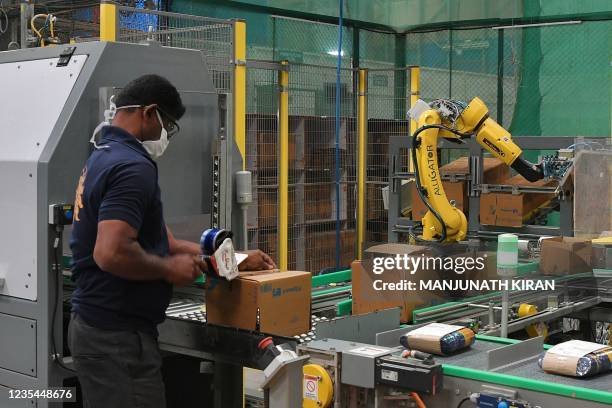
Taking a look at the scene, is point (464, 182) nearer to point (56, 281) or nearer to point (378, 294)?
point (378, 294)

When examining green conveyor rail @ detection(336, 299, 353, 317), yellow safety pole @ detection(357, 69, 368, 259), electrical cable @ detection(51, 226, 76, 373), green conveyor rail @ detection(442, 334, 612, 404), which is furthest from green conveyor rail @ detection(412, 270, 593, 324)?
yellow safety pole @ detection(357, 69, 368, 259)

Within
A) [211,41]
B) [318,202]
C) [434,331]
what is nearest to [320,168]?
[318,202]

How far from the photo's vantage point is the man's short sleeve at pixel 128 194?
8.15 feet

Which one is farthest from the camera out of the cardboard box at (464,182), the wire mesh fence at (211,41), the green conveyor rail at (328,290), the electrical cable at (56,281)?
the cardboard box at (464,182)

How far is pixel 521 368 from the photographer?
2416 millimetres

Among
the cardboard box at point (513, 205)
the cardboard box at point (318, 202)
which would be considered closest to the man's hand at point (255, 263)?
the cardboard box at point (513, 205)

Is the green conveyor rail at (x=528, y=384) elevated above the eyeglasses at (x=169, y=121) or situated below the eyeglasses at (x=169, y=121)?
below

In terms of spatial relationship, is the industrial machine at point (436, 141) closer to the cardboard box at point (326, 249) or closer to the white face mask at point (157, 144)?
the white face mask at point (157, 144)

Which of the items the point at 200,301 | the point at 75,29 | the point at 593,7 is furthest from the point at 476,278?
the point at 593,7

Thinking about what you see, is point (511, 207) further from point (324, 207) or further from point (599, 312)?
point (324, 207)

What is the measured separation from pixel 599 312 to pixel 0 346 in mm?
2892

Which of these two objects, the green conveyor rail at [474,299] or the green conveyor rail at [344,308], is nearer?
the green conveyor rail at [474,299]

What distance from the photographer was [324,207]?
8117mm

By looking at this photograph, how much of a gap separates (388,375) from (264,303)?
0.64m
